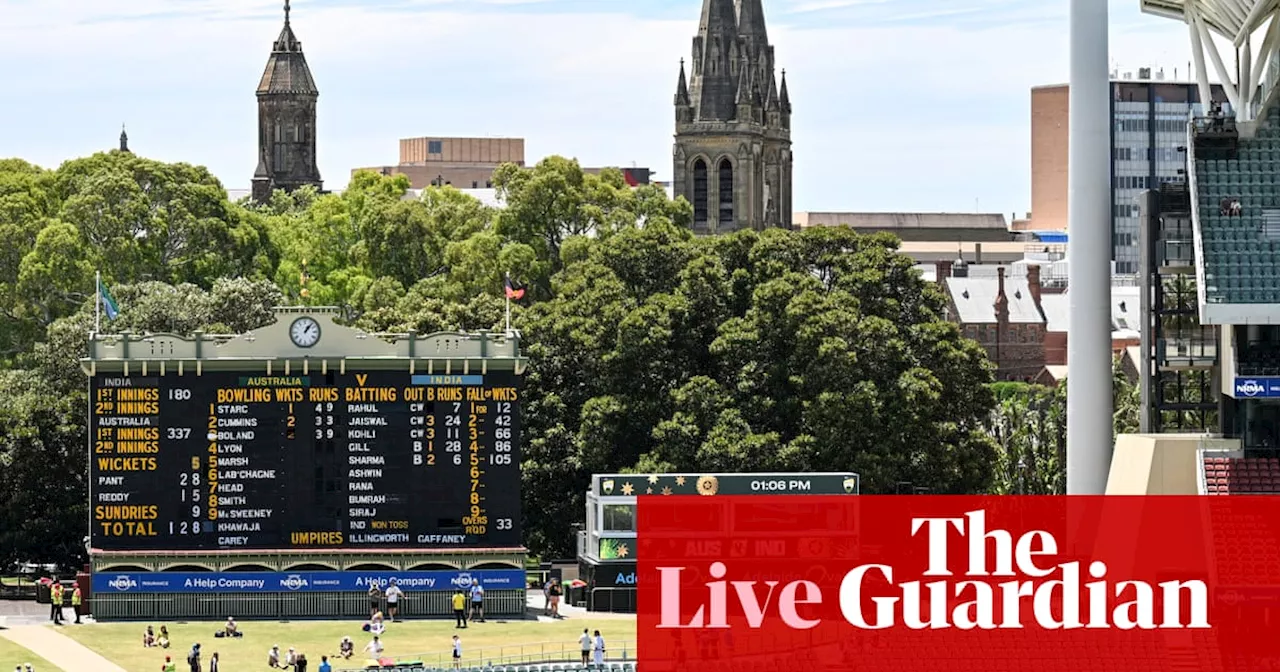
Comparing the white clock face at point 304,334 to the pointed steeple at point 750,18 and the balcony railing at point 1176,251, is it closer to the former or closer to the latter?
the balcony railing at point 1176,251

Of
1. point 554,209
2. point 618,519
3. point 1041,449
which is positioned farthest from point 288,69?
point 618,519

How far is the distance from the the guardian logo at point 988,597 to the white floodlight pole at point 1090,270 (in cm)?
182

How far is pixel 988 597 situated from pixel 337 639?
14473 mm

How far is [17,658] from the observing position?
55719mm

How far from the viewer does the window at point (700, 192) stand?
495 ft

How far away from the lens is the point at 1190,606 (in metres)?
48.5

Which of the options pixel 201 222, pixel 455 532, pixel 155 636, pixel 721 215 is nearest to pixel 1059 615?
pixel 455 532

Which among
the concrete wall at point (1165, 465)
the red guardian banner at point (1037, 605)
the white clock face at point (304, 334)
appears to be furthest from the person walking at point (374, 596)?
the concrete wall at point (1165, 465)

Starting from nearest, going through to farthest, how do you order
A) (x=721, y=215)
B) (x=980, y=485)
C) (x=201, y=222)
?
(x=980, y=485)
(x=201, y=222)
(x=721, y=215)

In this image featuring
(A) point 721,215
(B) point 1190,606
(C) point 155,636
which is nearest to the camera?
(B) point 1190,606

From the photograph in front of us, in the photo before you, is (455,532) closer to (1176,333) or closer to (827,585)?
(827,585)

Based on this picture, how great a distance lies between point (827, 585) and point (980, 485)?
1230 centimetres

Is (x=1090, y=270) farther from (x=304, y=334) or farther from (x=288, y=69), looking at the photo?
(x=288, y=69)

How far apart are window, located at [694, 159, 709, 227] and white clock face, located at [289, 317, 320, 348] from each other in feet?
300
